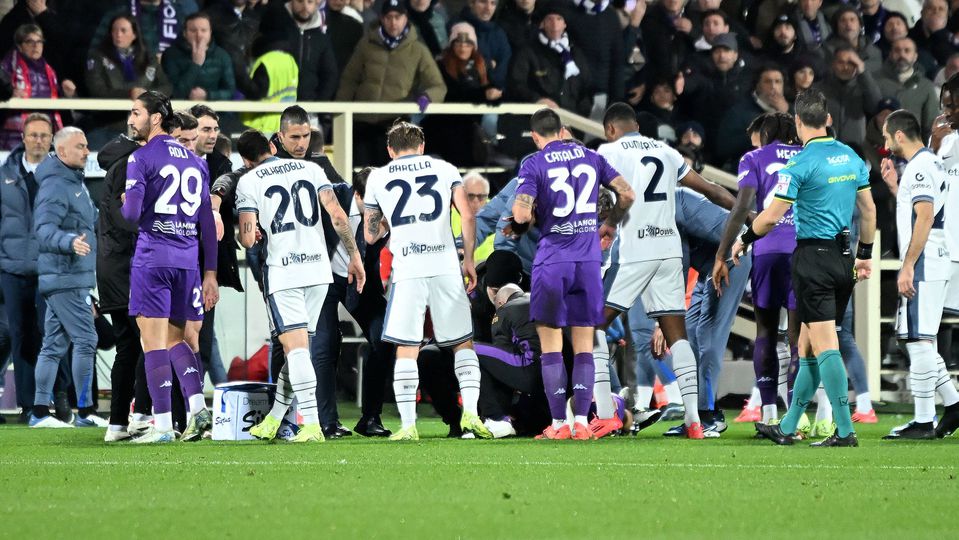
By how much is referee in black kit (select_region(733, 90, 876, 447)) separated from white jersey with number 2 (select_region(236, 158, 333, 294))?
2727 millimetres

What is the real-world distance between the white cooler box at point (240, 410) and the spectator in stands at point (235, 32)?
512cm

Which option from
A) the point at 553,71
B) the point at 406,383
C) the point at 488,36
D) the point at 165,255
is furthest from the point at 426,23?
the point at 165,255

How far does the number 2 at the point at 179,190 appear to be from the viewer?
9.45 m

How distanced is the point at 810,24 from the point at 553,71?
13.7 feet

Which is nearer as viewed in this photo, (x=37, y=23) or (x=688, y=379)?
(x=688, y=379)

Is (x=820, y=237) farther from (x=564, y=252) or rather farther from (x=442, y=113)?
(x=442, y=113)

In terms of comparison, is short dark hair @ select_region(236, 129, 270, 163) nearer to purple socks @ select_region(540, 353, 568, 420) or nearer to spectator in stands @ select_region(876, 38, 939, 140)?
purple socks @ select_region(540, 353, 568, 420)

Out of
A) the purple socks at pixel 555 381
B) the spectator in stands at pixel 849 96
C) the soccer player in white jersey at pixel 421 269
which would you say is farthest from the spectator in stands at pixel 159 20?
the spectator in stands at pixel 849 96

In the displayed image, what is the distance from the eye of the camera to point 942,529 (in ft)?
18.2

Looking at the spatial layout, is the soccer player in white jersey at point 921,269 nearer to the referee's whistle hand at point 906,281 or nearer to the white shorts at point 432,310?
the referee's whistle hand at point 906,281

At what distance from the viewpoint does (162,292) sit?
9430 millimetres

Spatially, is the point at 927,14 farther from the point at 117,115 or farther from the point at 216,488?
the point at 216,488

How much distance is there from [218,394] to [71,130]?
296 cm

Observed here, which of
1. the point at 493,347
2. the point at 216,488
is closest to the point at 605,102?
the point at 493,347
